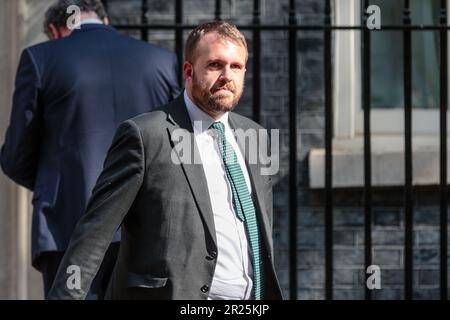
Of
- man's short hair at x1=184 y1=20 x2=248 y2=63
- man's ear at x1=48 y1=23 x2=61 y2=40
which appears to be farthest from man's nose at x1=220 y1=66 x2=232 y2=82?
man's ear at x1=48 y1=23 x2=61 y2=40

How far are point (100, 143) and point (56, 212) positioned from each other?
1.09 feet

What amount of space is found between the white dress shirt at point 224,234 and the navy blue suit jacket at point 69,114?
112 centimetres

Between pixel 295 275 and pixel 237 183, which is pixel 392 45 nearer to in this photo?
pixel 295 275

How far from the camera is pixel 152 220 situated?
14.1 ft

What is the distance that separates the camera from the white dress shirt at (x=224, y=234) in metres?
4.29

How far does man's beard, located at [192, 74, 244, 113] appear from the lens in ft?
14.1

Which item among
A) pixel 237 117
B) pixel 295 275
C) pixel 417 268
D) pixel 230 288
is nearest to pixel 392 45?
pixel 417 268

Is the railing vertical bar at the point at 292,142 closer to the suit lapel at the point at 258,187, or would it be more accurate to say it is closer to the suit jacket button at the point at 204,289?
the suit lapel at the point at 258,187

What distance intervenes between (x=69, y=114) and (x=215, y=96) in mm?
1270

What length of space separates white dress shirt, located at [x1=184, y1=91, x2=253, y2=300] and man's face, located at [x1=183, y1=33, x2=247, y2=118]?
14cm

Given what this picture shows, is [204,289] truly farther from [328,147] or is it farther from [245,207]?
[328,147]

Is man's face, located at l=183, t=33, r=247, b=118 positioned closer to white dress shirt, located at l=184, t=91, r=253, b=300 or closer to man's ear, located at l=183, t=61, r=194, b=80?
man's ear, located at l=183, t=61, r=194, b=80

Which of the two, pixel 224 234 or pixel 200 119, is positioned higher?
pixel 200 119

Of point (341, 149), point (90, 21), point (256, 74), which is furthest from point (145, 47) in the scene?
point (341, 149)
